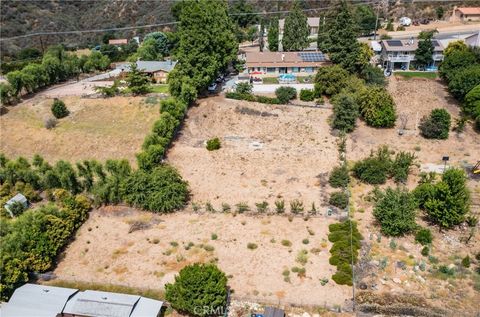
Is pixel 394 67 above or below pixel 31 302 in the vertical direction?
above

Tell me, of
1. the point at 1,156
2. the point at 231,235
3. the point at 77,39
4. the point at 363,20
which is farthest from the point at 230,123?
the point at 77,39

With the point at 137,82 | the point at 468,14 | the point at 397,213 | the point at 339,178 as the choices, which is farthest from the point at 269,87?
the point at 468,14

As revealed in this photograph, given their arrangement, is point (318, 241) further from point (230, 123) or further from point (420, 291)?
point (230, 123)

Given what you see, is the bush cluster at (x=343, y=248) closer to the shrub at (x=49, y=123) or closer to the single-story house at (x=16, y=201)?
the single-story house at (x=16, y=201)

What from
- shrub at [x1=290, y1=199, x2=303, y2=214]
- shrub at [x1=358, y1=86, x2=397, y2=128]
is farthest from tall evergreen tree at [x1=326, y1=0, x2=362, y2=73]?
shrub at [x1=290, y1=199, x2=303, y2=214]

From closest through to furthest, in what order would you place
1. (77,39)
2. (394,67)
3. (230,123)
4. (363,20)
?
(230,123), (394,67), (363,20), (77,39)

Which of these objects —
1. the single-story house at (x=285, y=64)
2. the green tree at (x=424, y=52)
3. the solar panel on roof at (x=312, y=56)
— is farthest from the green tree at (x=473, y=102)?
the solar panel on roof at (x=312, y=56)

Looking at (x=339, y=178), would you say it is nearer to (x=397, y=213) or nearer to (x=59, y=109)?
(x=397, y=213)
